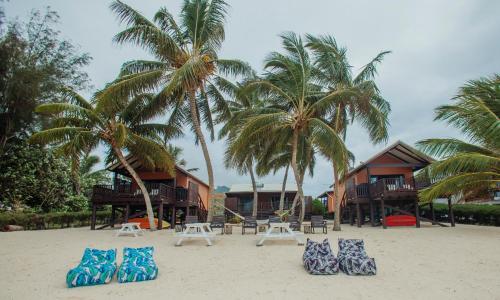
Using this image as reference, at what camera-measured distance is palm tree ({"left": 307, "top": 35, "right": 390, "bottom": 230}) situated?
1357cm

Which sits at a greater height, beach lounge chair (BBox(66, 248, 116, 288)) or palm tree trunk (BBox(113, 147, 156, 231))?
palm tree trunk (BBox(113, 147, 156, 231))

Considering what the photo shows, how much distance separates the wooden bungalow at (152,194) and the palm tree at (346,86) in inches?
371

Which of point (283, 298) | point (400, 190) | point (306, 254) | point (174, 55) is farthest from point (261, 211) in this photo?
point (283, 298)

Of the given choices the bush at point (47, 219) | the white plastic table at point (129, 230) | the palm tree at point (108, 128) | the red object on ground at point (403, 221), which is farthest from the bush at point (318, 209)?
the white plastic table at point (129, 230)

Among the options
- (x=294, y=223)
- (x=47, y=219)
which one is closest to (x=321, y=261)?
(x=294, y=223)

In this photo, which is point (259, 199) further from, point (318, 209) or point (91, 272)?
point (91, 272)

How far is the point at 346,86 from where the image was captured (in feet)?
48.4

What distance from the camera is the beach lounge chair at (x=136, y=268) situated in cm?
531

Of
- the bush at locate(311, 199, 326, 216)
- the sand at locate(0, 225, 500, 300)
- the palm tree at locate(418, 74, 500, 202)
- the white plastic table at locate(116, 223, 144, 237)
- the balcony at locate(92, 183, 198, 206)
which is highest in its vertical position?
the palm tree at locate(418, 74, 500, 202)

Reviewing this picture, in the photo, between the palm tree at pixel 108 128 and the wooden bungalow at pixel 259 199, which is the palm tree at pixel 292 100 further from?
the wooden bungalow at pixel 259 199

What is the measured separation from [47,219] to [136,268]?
16.6 metres

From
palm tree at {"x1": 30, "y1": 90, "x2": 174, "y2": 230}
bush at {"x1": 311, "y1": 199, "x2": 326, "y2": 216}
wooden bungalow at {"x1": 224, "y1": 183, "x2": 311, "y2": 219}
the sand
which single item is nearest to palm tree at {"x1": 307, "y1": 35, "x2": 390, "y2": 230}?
the sand

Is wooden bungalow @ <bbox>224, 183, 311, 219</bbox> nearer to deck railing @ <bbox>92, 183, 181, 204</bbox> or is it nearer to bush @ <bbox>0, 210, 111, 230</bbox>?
bush @ <bbox>0, 210, 111, 230</bbox>

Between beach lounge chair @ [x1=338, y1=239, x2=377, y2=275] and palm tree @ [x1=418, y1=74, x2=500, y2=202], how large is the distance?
655cm
